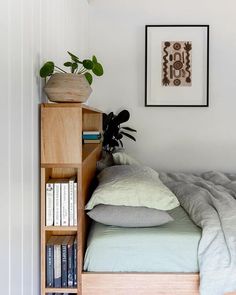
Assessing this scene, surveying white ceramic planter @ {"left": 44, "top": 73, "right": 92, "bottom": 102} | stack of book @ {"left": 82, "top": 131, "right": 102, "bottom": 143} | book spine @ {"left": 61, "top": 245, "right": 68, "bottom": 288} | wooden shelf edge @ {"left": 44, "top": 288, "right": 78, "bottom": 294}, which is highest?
white ceramic planter @ {"left": 44, "top": 73, "right": 92, "bottom": 102}

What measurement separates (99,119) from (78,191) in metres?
1.53

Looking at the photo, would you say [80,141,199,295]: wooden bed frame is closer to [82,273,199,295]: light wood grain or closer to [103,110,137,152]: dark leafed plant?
[82,273,199,295]: light wood grain

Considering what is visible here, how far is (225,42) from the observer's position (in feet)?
12.1

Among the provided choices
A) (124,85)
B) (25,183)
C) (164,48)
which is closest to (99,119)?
(124,85)

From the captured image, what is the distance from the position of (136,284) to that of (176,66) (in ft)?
8.52

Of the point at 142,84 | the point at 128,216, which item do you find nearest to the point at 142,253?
the point at 128,216

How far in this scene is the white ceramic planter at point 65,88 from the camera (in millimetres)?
1507

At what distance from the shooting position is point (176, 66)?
3.66 metres

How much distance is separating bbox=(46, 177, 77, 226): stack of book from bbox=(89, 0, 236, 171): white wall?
89.0 inches

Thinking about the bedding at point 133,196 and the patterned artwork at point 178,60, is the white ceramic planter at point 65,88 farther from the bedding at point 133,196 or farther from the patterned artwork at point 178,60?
the patterned artwork at point 178,60

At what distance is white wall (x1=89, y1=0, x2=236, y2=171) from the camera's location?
3670 millimetres

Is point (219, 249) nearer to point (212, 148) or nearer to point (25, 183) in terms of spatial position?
point (25, 183)

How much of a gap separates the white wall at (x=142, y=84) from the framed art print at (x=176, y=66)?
71mm

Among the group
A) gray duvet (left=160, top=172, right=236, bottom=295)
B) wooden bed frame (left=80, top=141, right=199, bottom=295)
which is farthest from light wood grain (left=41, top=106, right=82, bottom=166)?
gray duvet (left=160, top=172, right=236, bottom=295)
